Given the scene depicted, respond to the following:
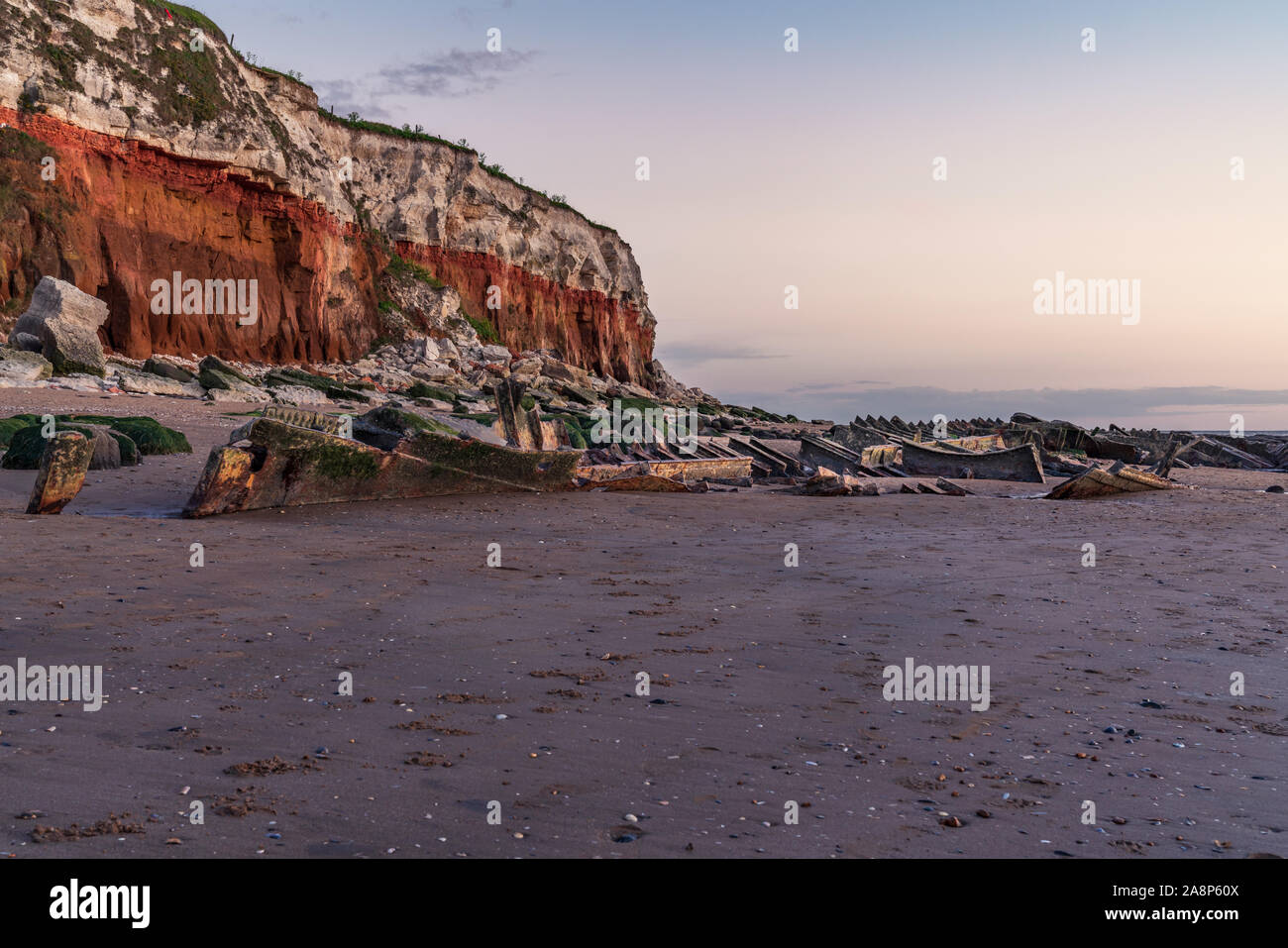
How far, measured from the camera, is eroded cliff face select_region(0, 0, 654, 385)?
24.0 meters

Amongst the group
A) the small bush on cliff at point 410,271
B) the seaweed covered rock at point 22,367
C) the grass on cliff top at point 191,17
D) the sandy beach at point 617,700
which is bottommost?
the sandy beach at point 617,700

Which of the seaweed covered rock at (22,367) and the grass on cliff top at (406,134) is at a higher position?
the grass on cliff top at (406,134)

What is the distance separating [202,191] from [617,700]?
30892mm

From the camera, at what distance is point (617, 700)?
3.56 metres

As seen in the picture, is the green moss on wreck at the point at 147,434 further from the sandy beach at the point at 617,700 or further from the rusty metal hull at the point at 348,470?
the sandy beach at the point at 617,700

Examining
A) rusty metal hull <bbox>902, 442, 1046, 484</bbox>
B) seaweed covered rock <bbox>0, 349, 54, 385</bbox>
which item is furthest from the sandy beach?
seaweed covered rock <bbox>0, 349, 54, 385</bbox>

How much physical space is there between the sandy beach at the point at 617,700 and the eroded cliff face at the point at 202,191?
21308mm

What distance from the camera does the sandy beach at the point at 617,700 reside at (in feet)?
8.02

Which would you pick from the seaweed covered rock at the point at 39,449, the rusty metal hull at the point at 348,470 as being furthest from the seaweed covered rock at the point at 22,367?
the rusty metal hull at the point at 348,470

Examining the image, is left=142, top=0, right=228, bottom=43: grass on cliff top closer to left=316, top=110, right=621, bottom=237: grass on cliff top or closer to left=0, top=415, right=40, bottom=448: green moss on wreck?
left=316, top=110, right=621, bottom=237: grass on cliff top

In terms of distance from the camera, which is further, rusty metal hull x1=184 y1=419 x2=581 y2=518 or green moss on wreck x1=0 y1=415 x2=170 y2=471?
green moss on wreck x1=0 y1=415 x2=170 y2=471

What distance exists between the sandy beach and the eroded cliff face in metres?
21.3
